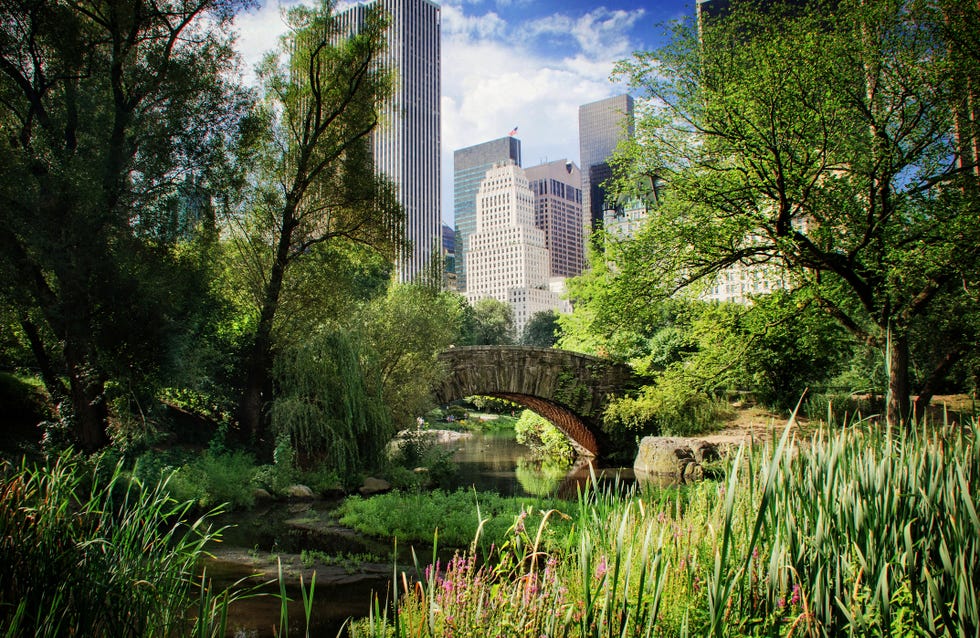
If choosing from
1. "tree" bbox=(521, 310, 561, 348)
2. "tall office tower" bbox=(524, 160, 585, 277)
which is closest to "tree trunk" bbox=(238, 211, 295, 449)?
"tree" bbox=(521, 310, 561, 348)

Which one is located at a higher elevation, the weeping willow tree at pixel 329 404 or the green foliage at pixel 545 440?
the weeping willow tree at pixel 329 404

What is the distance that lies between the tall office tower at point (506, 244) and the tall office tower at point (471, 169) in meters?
39.7

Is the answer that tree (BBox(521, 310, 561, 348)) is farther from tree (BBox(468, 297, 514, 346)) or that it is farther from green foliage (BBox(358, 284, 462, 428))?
green foliage (BBox(358, 284, 462, 428))

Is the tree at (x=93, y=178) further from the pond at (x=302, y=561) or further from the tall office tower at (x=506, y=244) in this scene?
the tall office tower at (x=506, y=244)

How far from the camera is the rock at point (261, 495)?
11.0 m

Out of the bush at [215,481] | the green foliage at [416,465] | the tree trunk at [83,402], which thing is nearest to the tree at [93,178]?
the tree trunk at [83,402]

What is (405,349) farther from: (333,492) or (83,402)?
(83,402)

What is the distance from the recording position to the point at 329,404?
497 inches

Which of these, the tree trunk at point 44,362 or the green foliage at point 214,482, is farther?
the tree trunk at point 44,362

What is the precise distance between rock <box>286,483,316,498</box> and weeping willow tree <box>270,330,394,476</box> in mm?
941

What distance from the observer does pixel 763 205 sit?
343 inches

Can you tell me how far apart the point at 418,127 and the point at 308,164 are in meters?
87.1

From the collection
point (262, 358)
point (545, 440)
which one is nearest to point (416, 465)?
point (262, 358)

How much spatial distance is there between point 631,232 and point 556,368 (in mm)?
7064
